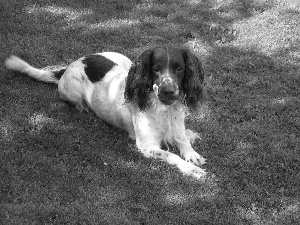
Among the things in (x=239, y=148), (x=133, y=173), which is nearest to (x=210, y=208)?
(x=133, y=173)

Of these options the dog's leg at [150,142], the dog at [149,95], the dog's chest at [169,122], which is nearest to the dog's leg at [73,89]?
the dog at [149,95]

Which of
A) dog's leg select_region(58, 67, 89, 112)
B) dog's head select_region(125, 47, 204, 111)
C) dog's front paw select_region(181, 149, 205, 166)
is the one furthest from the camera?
dog's leg select_region(58, 67, 89, 112)

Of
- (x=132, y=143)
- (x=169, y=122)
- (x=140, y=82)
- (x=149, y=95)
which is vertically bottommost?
(x=132, y=143)

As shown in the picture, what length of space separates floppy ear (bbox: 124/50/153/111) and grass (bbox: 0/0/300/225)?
551mm

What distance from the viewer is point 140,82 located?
17.5 feet

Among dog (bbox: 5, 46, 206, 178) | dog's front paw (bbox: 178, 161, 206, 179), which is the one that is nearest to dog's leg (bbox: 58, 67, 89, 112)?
dog (bbox: 5, 46, 206, 178)

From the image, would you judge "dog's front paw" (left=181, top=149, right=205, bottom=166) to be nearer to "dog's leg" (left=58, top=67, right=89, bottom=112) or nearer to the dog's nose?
the dog's nose

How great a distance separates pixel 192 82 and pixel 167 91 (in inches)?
16.1

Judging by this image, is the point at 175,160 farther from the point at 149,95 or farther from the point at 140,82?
the point at 140,82

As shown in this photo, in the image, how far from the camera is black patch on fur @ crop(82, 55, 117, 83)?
633 cm

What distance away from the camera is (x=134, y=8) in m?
9.17

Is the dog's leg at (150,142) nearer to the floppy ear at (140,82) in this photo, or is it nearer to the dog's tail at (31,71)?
the floppy ear at (140,82)

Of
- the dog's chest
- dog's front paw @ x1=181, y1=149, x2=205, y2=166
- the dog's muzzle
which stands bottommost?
dog's front paw @ x1=181, y1=149, x2=205, y2=166

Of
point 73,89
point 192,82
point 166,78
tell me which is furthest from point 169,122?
point 73,89
